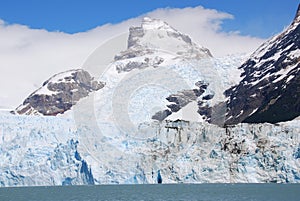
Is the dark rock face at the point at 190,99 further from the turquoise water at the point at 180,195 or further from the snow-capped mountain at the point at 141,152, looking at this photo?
the turquoise water at the point at 180,195

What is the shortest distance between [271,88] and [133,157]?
92.1 metres

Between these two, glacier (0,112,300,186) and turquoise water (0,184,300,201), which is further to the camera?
glacier (0,112,300,186)

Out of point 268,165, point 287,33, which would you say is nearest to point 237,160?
point 268,165

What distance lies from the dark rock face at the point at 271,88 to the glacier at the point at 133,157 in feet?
199

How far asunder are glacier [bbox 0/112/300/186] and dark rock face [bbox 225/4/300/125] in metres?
60.7

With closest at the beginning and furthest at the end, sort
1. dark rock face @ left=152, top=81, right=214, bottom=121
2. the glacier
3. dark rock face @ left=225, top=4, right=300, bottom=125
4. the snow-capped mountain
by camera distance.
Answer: the glacier → the snow-capped mountain → dark rock face @ left=225, top=4, right=300, bottom=125 → dark rock face @ left=152, top=81, right=214, bottom=121

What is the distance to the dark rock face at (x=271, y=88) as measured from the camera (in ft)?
493

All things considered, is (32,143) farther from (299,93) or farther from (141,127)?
(299,93)

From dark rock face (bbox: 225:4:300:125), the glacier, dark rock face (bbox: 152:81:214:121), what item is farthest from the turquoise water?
dark rock face (bbox: 152:81:214:121)

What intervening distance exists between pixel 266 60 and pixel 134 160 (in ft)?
390

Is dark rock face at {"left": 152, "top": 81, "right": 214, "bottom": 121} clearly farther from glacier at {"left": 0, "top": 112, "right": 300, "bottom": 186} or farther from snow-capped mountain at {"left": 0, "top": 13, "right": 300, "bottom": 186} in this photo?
glacier at {"left": 0, "top": 112, "right": 300, "bottom": 186}

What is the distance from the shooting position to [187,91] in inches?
7293

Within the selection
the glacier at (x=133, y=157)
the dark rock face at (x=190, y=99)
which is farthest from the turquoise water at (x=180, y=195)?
the dark rock face at (x=190, y=99)

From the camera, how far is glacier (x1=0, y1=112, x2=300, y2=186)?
8038 cm
